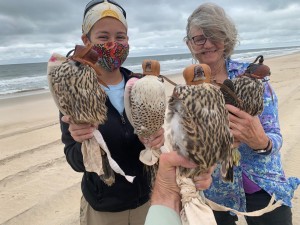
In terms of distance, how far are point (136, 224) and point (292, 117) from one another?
Answer: 8062 mm

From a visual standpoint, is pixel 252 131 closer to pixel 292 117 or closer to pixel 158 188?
pixel 158 188

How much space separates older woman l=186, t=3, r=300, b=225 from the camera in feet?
10.0

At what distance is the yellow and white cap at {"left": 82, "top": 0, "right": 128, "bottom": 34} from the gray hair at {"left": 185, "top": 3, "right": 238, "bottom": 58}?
0.72m

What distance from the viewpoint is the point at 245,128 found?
8.13 ft

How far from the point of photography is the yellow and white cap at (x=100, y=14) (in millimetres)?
2881

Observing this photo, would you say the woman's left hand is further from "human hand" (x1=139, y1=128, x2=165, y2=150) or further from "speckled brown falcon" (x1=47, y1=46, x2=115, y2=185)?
"speckled brown falcon" (x1=47, y1=46, x2=115, y2=185)

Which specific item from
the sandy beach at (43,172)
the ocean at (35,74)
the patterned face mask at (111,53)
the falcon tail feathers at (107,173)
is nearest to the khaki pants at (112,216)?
the falcon tail feathers at (107,173)

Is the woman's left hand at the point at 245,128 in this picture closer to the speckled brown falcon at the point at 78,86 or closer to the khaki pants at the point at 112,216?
the speckled brown falcon at the point at 78,86

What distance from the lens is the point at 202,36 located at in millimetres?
3145

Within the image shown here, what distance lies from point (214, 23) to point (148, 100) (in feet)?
3.86

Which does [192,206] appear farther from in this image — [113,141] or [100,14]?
[100,14]

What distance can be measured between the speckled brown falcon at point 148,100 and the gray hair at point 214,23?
0.94 meters

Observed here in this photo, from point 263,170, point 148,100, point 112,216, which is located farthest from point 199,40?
point 112,216

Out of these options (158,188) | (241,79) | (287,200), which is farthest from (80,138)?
(287,200)
